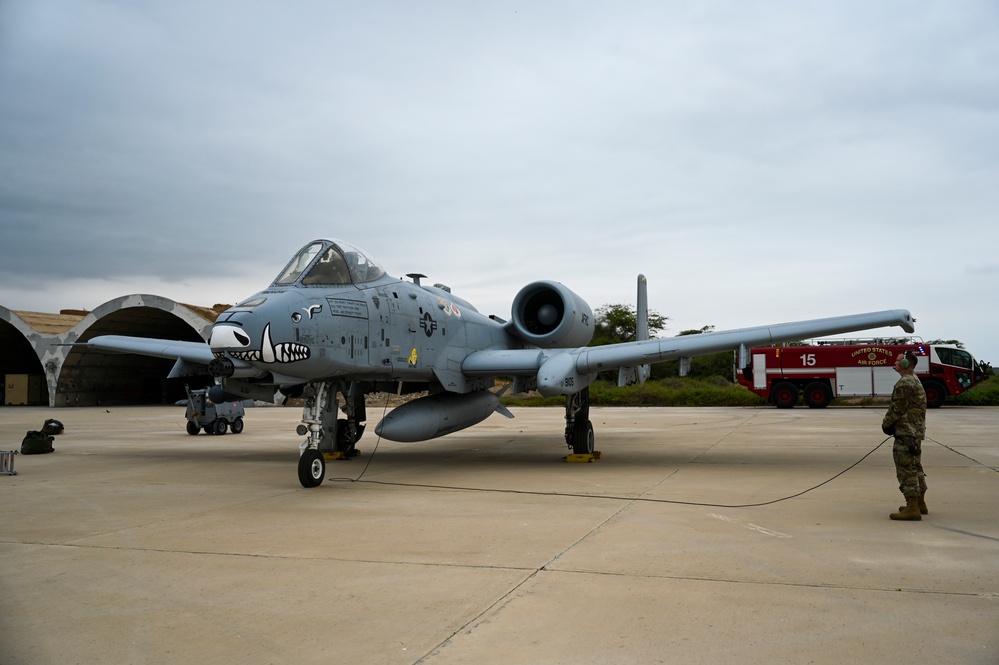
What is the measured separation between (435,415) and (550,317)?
3.96 meters

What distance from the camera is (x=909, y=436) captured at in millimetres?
6719

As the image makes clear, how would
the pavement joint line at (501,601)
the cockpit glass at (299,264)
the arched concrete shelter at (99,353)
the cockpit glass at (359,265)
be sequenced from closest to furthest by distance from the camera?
the pavement joint line at (501,601)
the cockpit glass at (299,264)
the cockpit glass at (359,265)
the arched concrete shelter at (99,353)

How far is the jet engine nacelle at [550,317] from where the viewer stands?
1341 centimetres

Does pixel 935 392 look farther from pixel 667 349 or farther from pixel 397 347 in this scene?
pixel 397 347

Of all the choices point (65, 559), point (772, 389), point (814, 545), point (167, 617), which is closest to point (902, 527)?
point (814, 545)

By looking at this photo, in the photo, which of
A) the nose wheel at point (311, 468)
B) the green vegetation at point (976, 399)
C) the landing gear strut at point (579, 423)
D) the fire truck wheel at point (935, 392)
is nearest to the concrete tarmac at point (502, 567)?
the nose wheel at point (311, 468)

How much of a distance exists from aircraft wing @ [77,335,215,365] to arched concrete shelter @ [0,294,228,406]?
17.3 metres

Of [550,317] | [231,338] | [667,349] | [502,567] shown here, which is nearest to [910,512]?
[502,567]

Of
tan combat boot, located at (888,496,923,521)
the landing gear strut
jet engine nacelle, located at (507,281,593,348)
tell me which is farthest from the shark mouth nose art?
tan combat boot, located at (888,496,923,521)

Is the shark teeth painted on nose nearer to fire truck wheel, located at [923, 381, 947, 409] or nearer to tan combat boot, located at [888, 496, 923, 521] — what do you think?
tan combat boot, located at [888, 496, 923, 521]

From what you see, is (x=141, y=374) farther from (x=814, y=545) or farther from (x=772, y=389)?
(x=814, y=545)

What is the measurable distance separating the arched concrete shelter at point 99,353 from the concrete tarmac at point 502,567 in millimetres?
22950

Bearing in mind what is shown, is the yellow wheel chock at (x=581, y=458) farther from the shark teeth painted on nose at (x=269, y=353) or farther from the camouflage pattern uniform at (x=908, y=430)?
the camouflage pattern uniform at (x=908, y=430)

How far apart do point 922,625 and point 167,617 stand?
3889 millimetres
